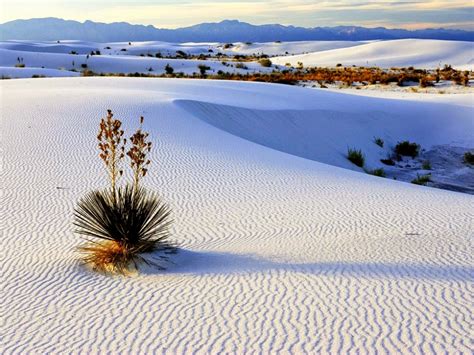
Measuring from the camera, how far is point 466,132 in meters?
20.1

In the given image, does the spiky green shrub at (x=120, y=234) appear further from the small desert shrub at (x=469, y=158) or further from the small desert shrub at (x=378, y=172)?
the small desert shrub at (x=469, y=158)

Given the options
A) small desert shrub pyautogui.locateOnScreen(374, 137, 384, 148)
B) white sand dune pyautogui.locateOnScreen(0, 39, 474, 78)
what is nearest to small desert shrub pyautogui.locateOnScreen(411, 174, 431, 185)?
small desert shrub pyautogui.locateOnScreen(374, 137, 384, 148)

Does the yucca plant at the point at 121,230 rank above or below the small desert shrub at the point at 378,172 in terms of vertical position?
above

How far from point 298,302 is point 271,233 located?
2405 millimetres

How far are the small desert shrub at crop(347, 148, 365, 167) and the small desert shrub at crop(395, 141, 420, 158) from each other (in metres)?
1.95

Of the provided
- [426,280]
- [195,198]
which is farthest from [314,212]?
[426,280]

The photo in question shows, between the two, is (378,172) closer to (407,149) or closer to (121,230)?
(407,149)

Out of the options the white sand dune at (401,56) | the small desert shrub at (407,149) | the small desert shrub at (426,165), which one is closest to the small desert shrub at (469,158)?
the small desert shrub at (426,165)

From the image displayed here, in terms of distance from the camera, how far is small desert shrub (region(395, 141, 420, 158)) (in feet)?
60.0

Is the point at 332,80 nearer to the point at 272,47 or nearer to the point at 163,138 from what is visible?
the point at 163,138

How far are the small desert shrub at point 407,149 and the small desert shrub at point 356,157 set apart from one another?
1946mm

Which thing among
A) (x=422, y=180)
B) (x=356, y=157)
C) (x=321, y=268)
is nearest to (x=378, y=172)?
(x=422, y=180)

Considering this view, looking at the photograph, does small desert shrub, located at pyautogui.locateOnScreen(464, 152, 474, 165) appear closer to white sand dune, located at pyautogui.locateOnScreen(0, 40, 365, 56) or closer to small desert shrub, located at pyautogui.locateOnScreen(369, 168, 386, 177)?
small desert shrub, located at pyautogui.locateOnScreen(369, 168, 386, 177)

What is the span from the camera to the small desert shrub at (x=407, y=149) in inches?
720
